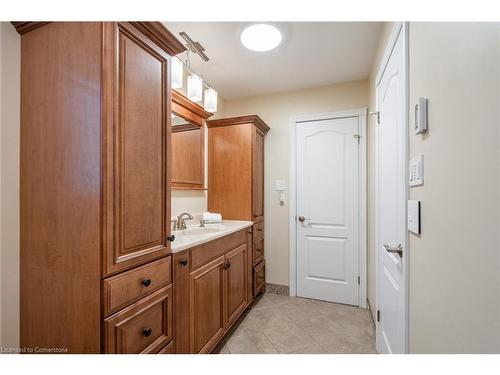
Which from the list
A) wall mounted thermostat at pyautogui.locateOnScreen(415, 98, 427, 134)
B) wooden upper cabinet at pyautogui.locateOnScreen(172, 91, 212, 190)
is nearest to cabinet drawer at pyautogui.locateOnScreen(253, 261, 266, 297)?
wooden upper cabinet at pyautogui.locateOnScreen(172, 91, 212, 190)

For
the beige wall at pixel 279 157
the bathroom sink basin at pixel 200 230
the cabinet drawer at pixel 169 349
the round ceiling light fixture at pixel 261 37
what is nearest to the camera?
the cabinet drawer at pixel 169 349

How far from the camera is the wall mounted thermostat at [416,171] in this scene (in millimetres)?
861

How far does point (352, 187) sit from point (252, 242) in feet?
3.96

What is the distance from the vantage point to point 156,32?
1.07 metres

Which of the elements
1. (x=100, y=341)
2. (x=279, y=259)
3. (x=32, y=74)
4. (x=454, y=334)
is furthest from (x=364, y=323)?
(x=32, y=74)

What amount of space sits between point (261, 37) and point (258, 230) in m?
1.81

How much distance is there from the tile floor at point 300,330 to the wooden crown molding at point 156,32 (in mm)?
1992

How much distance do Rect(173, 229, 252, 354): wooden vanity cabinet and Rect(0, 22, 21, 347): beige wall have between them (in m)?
0.71

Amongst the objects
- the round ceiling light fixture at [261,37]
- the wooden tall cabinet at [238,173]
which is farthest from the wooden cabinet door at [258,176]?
the round ceiling light fixture at [261,37]

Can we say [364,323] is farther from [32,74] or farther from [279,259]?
[32,74]

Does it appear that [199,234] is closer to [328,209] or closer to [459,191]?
[328,209]

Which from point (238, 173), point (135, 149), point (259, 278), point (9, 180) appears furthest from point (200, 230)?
point (9, 180)

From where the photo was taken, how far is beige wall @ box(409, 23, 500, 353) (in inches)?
18.8

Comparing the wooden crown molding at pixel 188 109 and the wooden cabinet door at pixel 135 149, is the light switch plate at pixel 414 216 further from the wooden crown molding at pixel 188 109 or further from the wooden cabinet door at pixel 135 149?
the wooden crown molding at pixel 188 109
